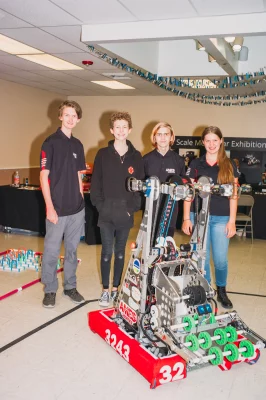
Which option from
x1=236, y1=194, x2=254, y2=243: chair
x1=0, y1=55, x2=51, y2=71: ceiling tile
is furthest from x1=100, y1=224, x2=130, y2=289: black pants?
x1=0, y1=55, x2=51, y2=71: ceiling tile

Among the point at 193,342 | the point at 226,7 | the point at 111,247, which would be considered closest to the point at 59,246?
the point at 111,247

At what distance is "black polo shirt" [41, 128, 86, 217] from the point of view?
10.5ft

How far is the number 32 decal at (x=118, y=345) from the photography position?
98.4 inches

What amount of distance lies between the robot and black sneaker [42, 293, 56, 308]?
696 mm

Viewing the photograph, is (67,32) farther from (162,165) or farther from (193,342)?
(193,342)

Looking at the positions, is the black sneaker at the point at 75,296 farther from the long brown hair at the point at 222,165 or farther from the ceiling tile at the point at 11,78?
the ceiling tile at the point at 11,78

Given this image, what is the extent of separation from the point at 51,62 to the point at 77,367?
4.45 metres

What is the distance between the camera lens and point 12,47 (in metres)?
5.00

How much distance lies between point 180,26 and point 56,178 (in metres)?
1.76

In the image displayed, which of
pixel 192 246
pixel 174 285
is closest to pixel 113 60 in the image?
pixel 192 246

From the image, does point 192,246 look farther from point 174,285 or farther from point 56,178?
point 56,178

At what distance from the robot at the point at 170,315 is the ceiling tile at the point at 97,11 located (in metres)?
1.66

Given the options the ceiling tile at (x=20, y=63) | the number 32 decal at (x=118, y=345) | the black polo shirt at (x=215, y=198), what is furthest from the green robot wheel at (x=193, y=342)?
the ceiling tile at (x=20, y=63)

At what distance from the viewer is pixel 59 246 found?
11.0 feet
